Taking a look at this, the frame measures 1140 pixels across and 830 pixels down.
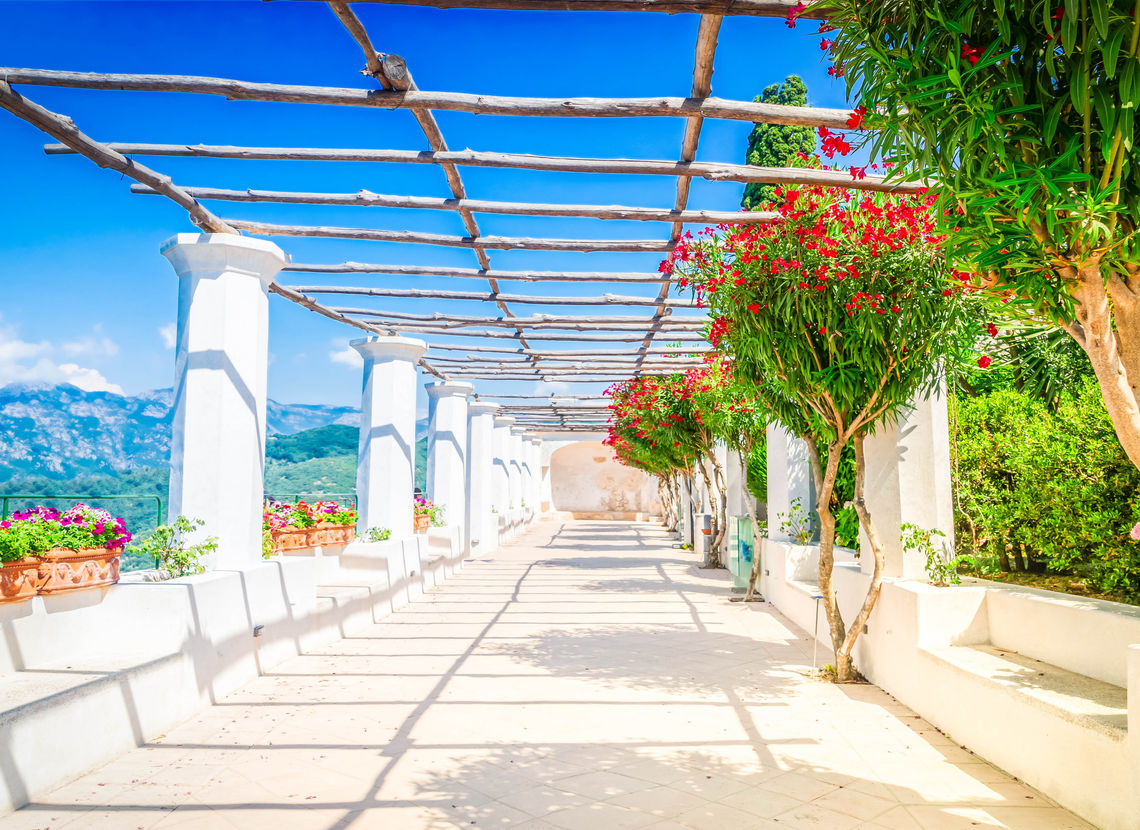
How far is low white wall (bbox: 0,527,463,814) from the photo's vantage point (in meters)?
3.54

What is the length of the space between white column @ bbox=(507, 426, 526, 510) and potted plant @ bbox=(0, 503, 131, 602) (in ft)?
61.9

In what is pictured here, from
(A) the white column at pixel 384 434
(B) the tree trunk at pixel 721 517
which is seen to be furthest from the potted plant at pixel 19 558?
(B) the tree trunk at pixel 721 517

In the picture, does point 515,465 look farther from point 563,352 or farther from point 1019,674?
point 1019,674

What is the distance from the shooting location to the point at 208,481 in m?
5.74

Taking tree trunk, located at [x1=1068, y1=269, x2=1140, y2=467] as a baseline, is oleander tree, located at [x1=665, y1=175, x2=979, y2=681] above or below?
above

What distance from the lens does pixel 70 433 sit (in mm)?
25422

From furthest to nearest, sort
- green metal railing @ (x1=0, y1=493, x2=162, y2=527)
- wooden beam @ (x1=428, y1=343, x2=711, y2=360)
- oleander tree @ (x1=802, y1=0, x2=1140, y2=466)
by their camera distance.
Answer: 1. wooden beam @ (x1=428, y1=343, x2=711, y2=360)
2. green metal railing @ (x1=0, y1=493, x2=162, y2=527)
3. oleander tree @ (x1=802, y1=0, x2=1140, y2=466)

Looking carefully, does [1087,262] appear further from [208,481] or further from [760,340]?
[208,481]

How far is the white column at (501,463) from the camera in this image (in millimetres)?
21000

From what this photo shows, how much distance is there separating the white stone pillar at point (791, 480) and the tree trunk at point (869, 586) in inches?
164

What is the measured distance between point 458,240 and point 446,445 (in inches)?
313

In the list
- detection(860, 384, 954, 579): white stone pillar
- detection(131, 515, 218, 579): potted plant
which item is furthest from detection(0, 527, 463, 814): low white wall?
detection(860, 384, 954, 579): white stone pillar

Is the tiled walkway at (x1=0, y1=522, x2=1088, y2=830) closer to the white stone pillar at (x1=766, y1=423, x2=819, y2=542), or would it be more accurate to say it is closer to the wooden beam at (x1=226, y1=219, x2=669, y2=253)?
the white stone pillar at (x1=766, y1=423, x2=819, y2=542)

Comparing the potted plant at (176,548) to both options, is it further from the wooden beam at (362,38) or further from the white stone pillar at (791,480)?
the white stone pillar at (791,480)
